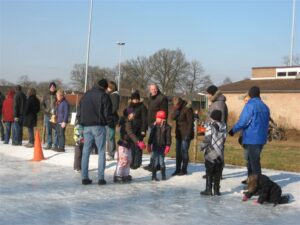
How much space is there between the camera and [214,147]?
27.7 ft

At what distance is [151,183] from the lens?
31.6 ft

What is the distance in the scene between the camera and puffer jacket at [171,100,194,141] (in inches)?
399

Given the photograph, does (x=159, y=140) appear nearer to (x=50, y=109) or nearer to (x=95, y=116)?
(x=95, y=116)

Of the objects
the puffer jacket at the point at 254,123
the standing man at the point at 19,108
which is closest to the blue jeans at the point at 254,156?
the puffer jacket at the point at 254,123

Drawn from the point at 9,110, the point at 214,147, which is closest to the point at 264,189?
the point at 214,147

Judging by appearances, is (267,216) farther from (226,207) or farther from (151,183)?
(151,183)

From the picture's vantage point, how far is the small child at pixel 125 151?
9.67 metres

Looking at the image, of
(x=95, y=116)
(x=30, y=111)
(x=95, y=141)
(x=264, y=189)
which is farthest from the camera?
(x=30, y=111)

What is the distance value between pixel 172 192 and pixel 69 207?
7.61ft

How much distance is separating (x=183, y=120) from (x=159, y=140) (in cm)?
81

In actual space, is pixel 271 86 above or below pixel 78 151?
above

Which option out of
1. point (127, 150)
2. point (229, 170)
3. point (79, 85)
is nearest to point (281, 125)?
point (229, 170)

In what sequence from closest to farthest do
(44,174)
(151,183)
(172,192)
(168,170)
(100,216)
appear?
(100,216) < (172,192) < (151,183) < (44,174) < (168,170)

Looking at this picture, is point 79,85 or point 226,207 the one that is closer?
point 226,207
